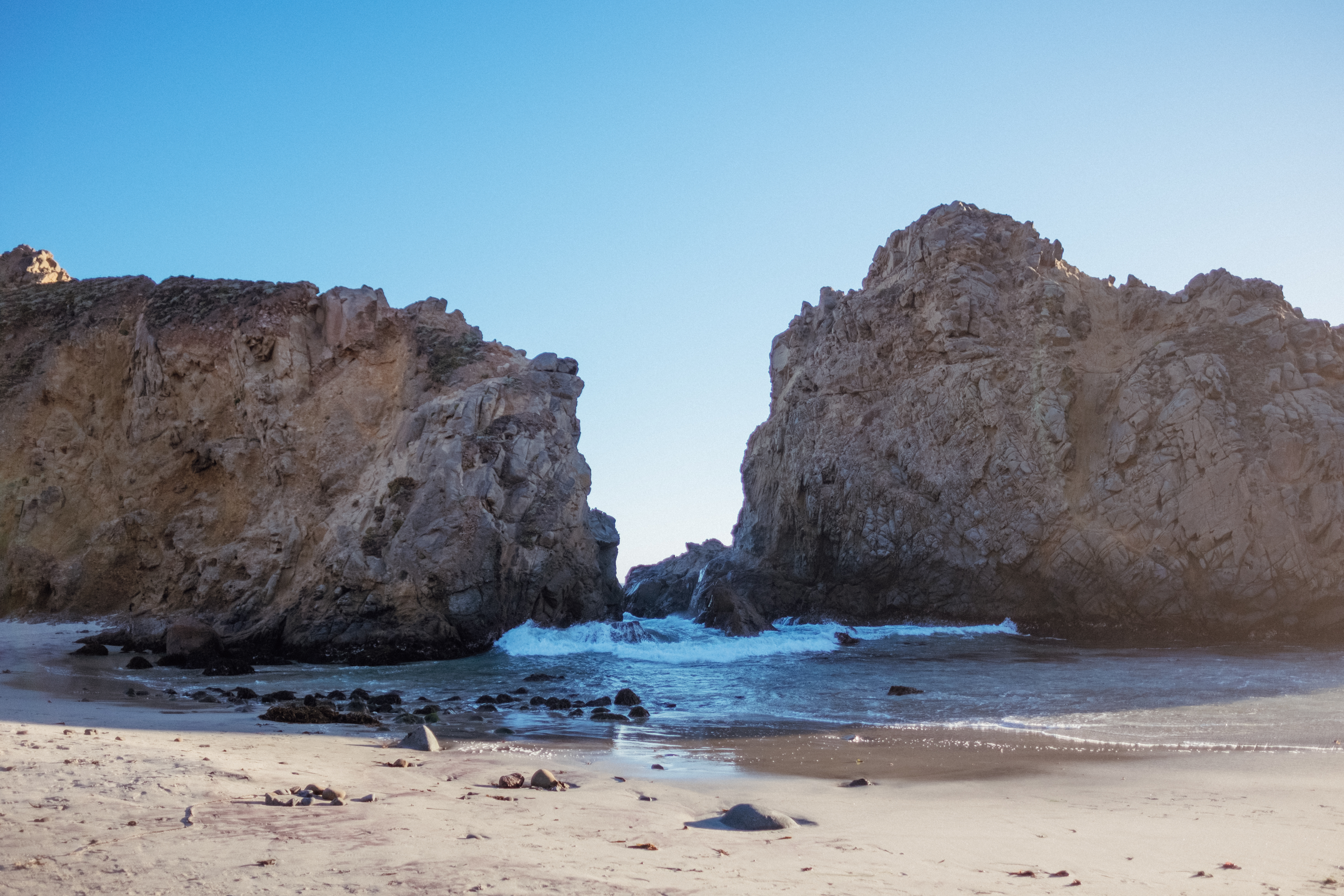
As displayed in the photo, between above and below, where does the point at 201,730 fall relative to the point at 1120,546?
below

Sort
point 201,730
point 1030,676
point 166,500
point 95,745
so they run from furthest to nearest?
point 166,500 < point 1030,676 < point 201,730 < point 95,745

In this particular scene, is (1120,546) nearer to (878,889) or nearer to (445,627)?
(445,627)

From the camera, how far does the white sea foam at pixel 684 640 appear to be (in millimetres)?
24484

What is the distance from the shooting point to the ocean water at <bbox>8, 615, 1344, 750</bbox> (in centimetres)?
1160

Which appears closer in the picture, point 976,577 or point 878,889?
point 878,889

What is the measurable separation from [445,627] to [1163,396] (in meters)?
23.6

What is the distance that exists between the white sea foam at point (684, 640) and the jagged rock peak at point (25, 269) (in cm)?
2231

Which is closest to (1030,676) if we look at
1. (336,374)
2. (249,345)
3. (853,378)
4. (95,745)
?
(95,745)

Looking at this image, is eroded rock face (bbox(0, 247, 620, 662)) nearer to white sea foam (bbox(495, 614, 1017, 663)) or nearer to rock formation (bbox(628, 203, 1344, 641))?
white sea foam (bbox(495, 614, 1017, 663))

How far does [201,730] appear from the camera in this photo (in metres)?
9.64

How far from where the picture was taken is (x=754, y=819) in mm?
5773

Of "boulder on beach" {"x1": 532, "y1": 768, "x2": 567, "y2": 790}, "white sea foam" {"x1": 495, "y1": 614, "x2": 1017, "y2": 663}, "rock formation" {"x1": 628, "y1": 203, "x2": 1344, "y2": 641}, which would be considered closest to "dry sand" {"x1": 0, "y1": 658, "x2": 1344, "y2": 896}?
"boulder on beach" {"x1": 532, "y1": 768, "x2": 567, "y2": 790}


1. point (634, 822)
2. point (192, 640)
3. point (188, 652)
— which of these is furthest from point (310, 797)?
point (192, 640)

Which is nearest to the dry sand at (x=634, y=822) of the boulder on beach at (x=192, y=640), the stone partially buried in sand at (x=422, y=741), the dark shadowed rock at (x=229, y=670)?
the stone partially buried in sand at (x=422, y=741)
